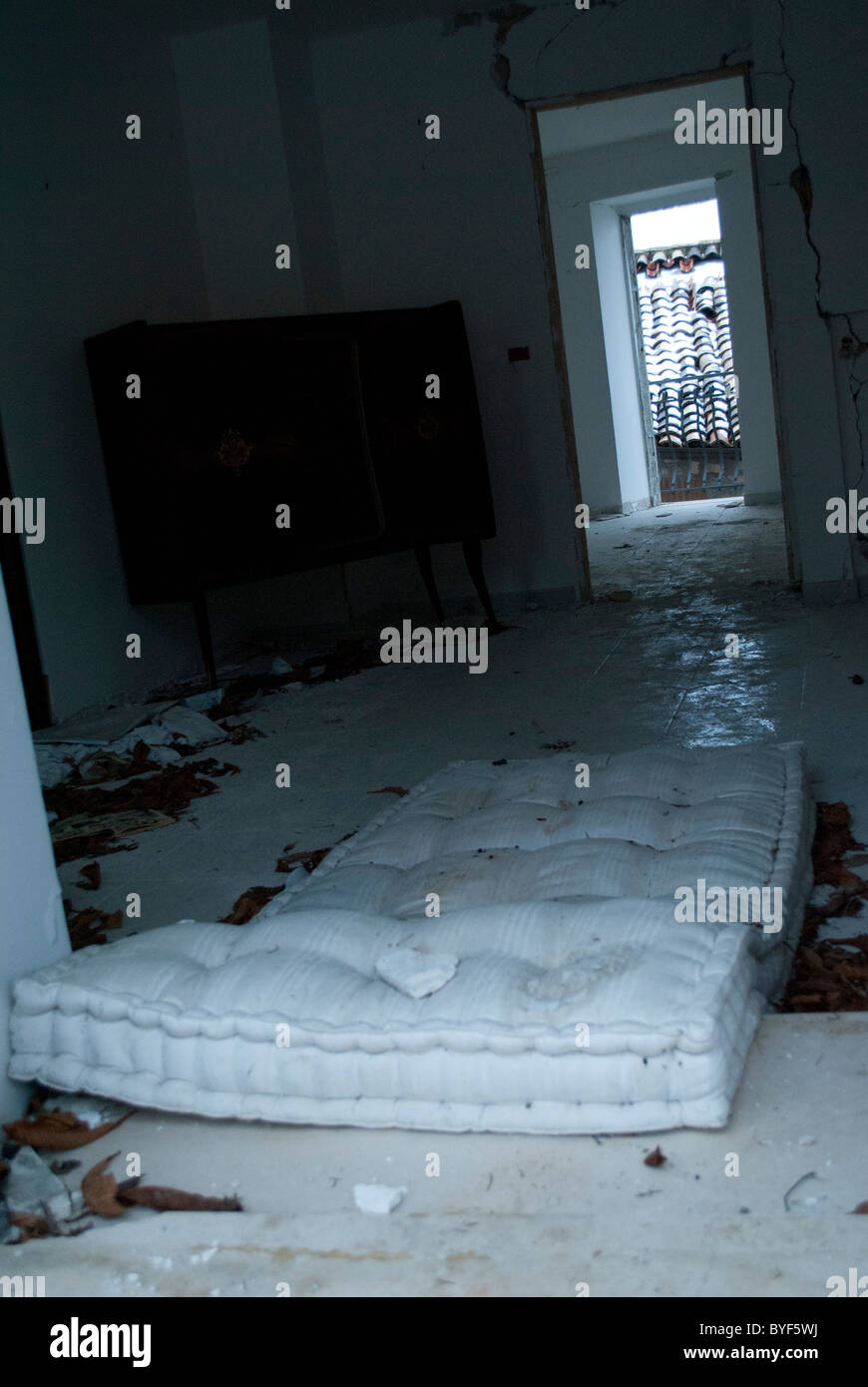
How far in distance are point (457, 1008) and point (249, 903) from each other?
1.05 meters

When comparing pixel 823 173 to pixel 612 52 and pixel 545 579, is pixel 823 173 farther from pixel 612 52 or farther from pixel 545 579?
pixel 545 579

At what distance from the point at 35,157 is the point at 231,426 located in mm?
1174

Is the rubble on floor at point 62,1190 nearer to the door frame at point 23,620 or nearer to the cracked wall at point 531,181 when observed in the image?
the door frame at point 23,620

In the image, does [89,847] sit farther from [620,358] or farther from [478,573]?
[620,358]

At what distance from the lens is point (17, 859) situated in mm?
1589

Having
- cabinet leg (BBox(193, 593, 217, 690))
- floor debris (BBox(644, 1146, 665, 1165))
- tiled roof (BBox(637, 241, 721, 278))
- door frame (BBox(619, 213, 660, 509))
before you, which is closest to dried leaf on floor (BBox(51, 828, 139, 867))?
cabinet leg (BBox(193, 593, 217, 690))

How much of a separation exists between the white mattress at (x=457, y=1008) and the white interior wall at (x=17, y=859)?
0.13 ft

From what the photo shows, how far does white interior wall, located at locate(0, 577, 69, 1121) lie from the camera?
5.13 feet

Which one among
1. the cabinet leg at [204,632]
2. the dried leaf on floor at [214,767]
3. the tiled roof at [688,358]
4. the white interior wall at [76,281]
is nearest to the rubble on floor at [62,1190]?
the dried leaf on floor at [214,767]

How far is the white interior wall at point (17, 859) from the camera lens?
1.56m

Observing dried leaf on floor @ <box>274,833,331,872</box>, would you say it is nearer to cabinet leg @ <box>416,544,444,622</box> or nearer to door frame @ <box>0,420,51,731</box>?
door frame @ <box>0,420,51,731</box>

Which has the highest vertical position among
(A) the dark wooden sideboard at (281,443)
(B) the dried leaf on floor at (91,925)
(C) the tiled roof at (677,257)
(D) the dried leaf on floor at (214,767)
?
(C) the tiled roof at (677,257)

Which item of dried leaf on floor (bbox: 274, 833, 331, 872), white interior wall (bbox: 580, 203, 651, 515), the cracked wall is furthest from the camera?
white interior wall (bbox: 580, 203, 651, 515)

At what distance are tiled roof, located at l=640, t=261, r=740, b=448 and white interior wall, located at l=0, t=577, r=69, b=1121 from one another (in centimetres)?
1017
